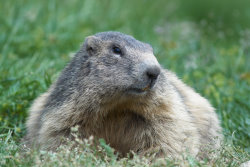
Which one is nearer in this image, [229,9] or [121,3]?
[121,3]

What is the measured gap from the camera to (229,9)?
1210 cm

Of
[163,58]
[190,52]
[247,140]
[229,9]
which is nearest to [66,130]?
[247,140]

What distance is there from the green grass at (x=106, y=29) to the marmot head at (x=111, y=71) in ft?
2.12

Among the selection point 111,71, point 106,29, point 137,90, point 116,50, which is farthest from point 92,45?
point 106,29

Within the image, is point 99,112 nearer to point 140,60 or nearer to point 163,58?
point 140,60

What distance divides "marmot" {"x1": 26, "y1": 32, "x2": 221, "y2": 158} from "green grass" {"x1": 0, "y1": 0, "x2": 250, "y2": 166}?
343 millimetres

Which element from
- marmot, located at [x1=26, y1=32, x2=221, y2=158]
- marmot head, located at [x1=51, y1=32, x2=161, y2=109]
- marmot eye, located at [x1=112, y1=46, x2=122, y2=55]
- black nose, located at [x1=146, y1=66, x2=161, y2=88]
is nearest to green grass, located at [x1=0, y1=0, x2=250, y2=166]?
marmot, located at [x1=26, y1=32, x2=221, y2=158]

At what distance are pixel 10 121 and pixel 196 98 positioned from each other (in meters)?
2.52

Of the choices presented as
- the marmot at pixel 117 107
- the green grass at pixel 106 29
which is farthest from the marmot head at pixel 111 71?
the green grass at pixel 106 29

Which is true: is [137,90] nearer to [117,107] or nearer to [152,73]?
[152,73]

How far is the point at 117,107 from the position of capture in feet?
16.0

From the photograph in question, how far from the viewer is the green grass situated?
487cm

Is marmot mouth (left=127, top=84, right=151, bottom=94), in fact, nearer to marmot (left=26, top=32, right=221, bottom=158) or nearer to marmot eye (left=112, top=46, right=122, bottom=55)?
marmot (left=26, top=32, right=221, bottom=158)

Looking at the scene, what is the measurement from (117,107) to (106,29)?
14.4ft
